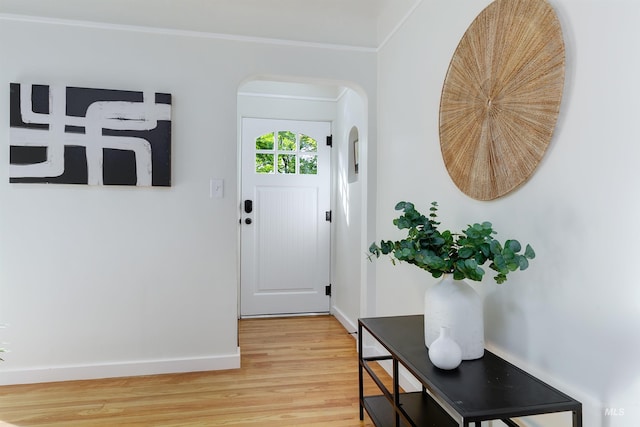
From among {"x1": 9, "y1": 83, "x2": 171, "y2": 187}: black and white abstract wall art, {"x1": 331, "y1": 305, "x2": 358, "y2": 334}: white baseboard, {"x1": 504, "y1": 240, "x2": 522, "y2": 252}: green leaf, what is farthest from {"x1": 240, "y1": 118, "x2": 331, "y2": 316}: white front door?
{"x1": 504, "y1": 240, "x2": 522, "y2": 252}: green leaf

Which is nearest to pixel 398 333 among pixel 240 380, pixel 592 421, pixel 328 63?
pixel 592 421

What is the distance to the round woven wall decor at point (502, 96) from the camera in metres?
1.16

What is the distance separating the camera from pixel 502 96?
1.34 meters

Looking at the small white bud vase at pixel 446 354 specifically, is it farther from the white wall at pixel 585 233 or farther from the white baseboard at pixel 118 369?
the white baseboard at pixel 118 369

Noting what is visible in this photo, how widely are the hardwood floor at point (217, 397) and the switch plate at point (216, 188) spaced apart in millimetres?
1093

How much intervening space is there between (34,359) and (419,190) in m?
2.37

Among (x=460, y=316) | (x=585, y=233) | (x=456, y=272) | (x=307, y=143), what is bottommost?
(x=460, y=316)

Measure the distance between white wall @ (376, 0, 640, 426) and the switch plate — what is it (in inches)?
60.0

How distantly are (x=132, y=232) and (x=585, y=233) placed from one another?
7.41 feet

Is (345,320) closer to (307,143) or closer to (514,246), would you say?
(307,143)

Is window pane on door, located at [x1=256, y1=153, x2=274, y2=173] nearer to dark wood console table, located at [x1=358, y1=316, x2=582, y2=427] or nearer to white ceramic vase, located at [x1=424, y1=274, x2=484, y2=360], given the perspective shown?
dark wood console table, located at [x1=358, y1=316, x2=582, y2=427]

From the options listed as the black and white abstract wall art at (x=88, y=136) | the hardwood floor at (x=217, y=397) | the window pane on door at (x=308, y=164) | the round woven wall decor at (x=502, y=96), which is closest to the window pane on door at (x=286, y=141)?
the window pane on door at (x=308, y=164)

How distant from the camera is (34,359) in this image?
2.24m

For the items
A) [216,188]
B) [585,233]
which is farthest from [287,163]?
[585,233]
